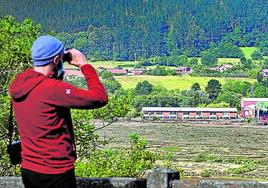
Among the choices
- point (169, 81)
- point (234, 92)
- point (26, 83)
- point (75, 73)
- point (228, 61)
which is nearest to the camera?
point (26, 83)

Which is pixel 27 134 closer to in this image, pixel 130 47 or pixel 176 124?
pixel 176 124

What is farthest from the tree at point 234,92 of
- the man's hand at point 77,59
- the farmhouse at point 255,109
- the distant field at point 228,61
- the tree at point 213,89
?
the man's hand at point 77,59

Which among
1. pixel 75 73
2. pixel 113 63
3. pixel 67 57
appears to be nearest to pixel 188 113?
pixel 113 63

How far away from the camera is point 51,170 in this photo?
3.30 metres

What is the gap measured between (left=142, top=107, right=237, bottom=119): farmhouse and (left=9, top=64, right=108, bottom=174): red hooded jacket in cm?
10032

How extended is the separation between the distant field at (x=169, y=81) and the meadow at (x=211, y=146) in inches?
808

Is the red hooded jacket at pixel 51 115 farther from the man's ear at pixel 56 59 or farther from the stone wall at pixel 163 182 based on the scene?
the stone wall at pixel 163 182

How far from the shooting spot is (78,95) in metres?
3.24

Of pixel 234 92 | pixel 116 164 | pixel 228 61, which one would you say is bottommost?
pixel 234 92

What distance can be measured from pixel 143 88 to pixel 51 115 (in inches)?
4458

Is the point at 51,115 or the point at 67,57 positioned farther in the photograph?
the point at 67,57

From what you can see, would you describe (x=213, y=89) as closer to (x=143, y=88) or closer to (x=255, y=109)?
(x=143, y=88)

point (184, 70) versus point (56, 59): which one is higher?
point (56, 59)

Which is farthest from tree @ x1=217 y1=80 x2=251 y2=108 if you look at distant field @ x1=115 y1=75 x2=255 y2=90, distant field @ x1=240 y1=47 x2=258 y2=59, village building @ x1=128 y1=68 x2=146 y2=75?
distant field @ x1=240 y1=47 x2=258 y2=59
